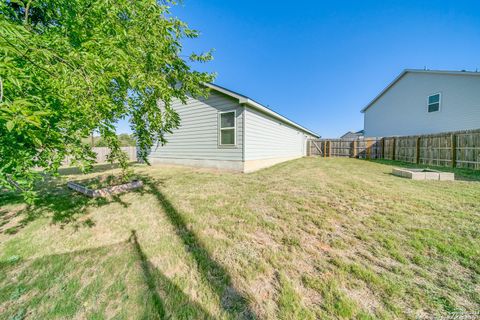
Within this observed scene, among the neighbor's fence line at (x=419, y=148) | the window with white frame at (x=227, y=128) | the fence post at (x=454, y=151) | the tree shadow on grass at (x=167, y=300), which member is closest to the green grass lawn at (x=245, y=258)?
the tree shadow on grass at (x=167, y=300)

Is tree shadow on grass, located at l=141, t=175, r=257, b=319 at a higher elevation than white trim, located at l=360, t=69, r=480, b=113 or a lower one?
lower

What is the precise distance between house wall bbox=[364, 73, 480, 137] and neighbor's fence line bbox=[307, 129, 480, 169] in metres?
2.31

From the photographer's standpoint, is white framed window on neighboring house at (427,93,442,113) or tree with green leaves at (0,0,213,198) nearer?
tree with green leaves at (0,0,213,198)

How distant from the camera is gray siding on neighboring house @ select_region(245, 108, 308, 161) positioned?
7.72 metres

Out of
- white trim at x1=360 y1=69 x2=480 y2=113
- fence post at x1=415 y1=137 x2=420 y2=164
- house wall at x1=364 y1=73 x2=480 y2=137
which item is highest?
white trim at x1=360 y1=69 x2=480 y2=113

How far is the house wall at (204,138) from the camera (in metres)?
7.58

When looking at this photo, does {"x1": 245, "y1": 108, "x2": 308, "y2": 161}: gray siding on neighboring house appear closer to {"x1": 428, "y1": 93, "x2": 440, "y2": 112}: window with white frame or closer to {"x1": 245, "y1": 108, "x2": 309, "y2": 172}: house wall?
{"x1": 245, "y1": 108, "x2": 309, "y2": 172}: house wall

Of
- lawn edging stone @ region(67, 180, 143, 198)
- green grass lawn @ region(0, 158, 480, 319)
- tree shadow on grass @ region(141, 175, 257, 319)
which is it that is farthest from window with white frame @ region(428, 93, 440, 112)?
lawn edging stone @ region(67, 180, 143, 198)

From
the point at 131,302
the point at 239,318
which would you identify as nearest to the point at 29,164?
the point at 131,302

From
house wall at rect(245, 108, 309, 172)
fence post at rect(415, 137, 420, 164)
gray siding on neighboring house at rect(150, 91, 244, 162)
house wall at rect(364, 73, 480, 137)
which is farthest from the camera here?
house wall at rect(364, 73, 480, 137)

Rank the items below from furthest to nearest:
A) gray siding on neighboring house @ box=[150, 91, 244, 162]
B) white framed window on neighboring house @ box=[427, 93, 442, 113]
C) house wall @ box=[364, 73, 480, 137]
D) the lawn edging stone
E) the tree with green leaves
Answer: white framed window on neighboring house @ box=[427, 93, 442, 113]
house wall @ box=[364, 73, 480, 137]
gray siding on neighboring house @ box=[150, 91, 244, 162]
the lawn edging stone
the tree with green leaves

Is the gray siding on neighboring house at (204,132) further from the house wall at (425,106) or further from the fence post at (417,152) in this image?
the house wall at (425,106)

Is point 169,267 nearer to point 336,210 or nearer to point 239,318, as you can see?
point 239,318

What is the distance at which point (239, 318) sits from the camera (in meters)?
1.47
